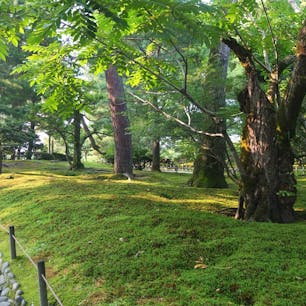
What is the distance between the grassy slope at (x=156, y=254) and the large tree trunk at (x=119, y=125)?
516 cm

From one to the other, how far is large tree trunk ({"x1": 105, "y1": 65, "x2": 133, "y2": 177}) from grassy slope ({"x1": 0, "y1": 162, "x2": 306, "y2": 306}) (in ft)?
16.9

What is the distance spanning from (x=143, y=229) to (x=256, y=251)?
1.69m

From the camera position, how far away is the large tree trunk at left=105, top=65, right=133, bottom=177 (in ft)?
38.5

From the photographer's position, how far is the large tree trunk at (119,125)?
462 inches

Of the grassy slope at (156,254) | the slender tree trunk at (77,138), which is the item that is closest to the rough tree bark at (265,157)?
the grassy slope at (156,254)

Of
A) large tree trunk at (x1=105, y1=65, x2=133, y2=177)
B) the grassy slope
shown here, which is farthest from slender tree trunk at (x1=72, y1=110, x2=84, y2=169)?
the grassy slope

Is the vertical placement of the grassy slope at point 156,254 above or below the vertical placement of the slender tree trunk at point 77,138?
below

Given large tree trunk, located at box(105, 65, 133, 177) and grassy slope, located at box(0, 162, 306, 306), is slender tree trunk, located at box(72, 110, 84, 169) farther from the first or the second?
grassy slope, located at box(0, 162, 306, 306)

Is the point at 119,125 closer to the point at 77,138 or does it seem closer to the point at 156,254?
the point at 77,138

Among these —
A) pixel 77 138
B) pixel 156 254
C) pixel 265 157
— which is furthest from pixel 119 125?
pixel 156 254

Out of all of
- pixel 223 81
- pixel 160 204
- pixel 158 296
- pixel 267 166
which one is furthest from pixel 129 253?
pixel 223 81

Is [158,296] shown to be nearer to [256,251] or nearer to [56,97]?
[256,251]

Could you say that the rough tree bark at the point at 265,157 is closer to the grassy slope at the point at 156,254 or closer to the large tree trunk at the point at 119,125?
the grassy slope at the point at 156,254

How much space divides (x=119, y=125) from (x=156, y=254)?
8244 mm
